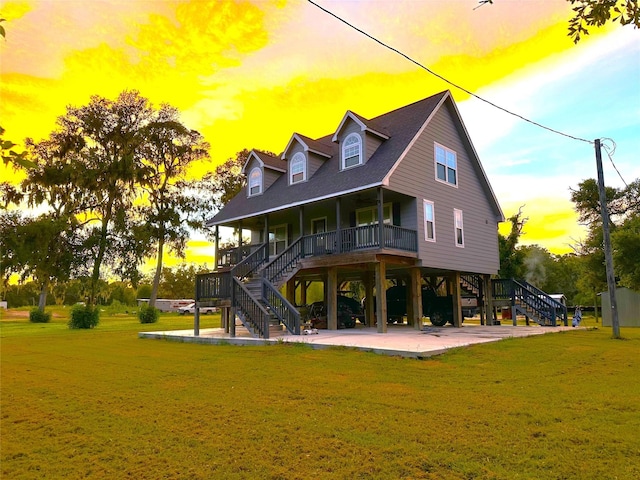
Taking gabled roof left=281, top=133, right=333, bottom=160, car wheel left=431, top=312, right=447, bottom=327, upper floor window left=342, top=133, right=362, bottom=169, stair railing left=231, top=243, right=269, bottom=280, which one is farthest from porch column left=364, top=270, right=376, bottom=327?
gabled roof left=281, top=133, right=333, bottom=160

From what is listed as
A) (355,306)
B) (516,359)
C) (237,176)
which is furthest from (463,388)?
(237,176)

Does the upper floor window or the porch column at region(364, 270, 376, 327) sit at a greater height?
the upper floor window

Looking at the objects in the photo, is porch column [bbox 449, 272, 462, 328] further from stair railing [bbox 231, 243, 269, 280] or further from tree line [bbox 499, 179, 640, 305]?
tree line [bbox 499, 179, 640, 305]

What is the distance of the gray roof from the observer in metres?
17.2

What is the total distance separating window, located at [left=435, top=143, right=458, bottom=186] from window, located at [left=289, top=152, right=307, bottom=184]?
19.6 ft

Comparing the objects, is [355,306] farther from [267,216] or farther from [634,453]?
[634,453]

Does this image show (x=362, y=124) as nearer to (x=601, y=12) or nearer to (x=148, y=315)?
(x=601, y=12)

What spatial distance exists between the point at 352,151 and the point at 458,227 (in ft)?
19.7

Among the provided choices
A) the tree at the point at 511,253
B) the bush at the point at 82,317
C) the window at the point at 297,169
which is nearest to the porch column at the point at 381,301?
the window at the point at 297,169

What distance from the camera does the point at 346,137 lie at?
19266 millimetres

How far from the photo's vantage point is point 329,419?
557cm

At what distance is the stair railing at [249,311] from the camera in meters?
14.9

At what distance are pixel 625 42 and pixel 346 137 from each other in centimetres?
994

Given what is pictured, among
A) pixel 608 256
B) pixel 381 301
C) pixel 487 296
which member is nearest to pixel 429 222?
pixel 381 301
